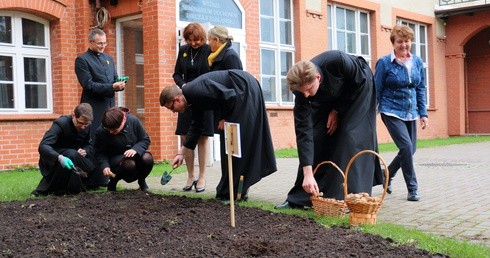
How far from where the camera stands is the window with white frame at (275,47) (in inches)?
547

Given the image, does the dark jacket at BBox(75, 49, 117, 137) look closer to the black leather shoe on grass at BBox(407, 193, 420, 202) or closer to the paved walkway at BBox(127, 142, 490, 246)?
the paved walkway at BBox(127, 142, 490, 246)

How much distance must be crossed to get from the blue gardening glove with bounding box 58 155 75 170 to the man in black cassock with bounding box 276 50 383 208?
245 centimetres

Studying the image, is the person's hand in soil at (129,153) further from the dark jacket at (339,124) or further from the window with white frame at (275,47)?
the window with white frame at (275,47)

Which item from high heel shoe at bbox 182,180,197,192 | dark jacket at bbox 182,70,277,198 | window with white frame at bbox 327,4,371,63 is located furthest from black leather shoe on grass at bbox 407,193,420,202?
window with white frame at bbox 327,4,371,63

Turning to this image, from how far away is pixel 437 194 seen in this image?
6.89 meters

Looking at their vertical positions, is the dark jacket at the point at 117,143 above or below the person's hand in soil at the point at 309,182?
above

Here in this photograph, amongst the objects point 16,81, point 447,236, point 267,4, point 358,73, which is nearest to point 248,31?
point 267,4

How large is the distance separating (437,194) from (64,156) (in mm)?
4242

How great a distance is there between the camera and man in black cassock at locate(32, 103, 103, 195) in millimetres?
6734

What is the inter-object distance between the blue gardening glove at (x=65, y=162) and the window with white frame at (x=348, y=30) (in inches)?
410

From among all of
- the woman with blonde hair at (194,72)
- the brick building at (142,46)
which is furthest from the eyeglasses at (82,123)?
the brick building at (142,46)

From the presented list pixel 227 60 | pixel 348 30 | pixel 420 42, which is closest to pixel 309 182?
pixel 227 60

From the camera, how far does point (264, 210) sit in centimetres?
545

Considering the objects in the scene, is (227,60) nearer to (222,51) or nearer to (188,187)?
(222,51)
